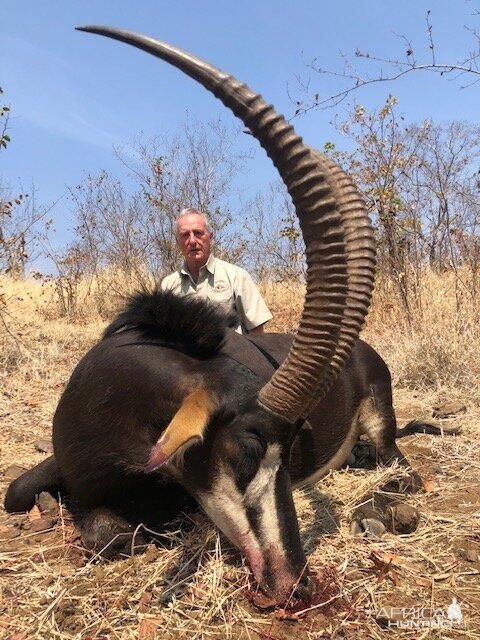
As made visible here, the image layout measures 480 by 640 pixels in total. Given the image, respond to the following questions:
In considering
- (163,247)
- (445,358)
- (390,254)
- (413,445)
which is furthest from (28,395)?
(163,247)

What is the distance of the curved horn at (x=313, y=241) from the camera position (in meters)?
2.41

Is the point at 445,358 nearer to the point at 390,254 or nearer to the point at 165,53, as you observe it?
the point at 390,254

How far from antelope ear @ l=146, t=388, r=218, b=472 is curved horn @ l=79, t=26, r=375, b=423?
0.28m

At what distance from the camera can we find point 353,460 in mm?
4941

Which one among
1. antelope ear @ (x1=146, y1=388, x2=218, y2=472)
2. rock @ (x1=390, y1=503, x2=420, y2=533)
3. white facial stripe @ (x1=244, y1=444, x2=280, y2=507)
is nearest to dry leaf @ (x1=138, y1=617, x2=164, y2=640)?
white facial stripe @ (x1=244, y1=444, x2=280, y2=507)

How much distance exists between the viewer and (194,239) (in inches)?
239

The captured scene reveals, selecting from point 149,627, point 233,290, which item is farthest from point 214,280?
point 149,627

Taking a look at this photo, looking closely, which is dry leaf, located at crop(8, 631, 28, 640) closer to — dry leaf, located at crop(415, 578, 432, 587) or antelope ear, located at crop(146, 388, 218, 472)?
antelope ear, located at crop(146, 388, 218, 472)

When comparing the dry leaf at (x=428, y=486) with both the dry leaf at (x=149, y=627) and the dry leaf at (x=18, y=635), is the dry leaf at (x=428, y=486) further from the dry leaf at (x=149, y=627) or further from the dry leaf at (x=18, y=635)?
the dry leaf at (x=18, y=635)

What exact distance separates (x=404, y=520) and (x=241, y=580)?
115 cm

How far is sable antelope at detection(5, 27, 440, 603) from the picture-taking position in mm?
2562

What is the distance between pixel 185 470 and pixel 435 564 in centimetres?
145

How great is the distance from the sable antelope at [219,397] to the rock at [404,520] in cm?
98

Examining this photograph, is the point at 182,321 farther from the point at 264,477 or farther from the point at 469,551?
the point at 469,551
